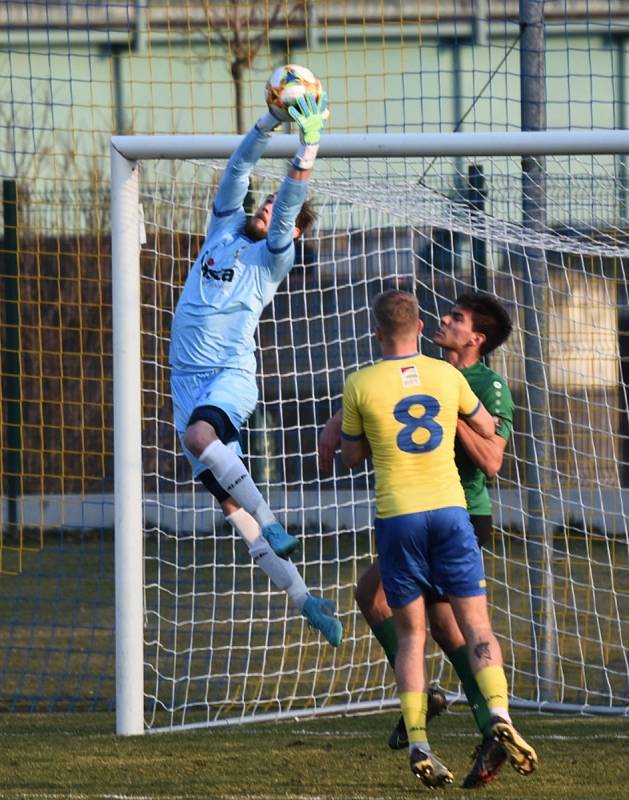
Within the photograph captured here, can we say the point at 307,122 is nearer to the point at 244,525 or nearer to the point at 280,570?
the point at 244,525

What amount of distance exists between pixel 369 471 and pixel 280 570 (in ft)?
10.1

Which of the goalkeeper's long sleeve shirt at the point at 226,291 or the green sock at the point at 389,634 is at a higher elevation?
the goalkeeper's long sleeve shirt at the point at 226,291

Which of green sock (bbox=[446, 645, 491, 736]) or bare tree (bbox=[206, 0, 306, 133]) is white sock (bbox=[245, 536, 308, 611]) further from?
bare tree (bbox=[206, 0, 306, 133])

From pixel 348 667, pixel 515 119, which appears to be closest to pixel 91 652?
pixel 348 667

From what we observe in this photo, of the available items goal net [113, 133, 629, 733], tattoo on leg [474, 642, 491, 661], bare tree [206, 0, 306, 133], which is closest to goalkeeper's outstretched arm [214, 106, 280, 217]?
goal net [113, 133, 629, 733]

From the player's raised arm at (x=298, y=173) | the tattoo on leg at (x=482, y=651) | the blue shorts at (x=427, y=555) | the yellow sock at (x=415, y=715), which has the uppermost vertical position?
the player's raised arm at (x=298, y=173)

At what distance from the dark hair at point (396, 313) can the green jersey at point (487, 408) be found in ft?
2.38

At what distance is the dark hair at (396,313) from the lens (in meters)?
5.06

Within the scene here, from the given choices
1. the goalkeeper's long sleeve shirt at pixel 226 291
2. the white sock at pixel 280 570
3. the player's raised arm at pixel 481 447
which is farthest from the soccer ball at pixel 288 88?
the white sock at pixel 280 570

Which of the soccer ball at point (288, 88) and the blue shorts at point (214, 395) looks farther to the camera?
the blue shorts at point (214, 395)

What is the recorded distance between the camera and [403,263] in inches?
397

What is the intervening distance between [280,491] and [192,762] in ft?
14.2

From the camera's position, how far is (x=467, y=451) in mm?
5328

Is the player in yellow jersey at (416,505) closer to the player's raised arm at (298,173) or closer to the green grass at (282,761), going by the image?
the green grass at (282,761)
